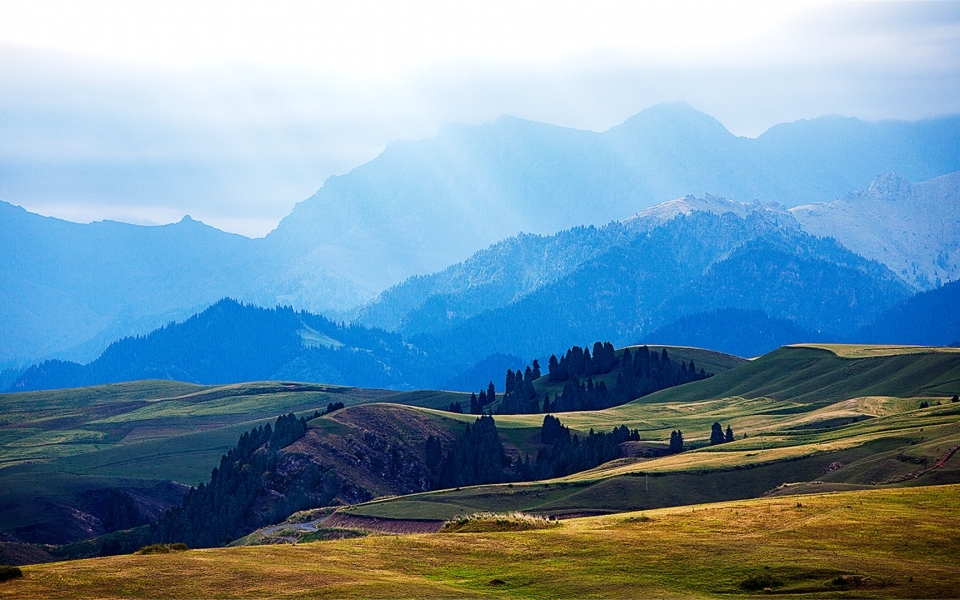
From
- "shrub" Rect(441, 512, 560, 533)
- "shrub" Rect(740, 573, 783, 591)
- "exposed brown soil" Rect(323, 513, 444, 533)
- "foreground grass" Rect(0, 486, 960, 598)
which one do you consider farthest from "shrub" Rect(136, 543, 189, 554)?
"exposed brown soil" Rect(323, 513, 444, 533)

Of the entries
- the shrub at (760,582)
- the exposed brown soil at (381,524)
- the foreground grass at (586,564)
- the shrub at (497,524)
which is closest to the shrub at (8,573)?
the foreground grass at (586,564)

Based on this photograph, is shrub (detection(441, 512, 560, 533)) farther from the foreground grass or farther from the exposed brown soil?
the exposed brown soil

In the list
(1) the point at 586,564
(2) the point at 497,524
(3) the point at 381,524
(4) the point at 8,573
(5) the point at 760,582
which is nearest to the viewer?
(4) the point at 8,573

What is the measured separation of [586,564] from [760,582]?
948 cm

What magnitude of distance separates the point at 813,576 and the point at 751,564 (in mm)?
3710

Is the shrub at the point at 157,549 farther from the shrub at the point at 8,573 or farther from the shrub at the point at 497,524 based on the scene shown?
the shrub at the point at 497,524

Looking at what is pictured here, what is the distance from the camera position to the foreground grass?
5566 cm

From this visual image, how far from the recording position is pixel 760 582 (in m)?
57.6

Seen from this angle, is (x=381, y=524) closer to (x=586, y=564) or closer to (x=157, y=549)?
(x=157, y=549)

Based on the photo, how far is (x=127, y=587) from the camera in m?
54.9

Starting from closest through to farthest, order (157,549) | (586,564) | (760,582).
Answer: (760,582) → (586,564) → (157,549)

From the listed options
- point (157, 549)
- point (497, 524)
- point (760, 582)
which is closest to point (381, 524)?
point (497, 524)

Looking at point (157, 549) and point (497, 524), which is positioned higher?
point (157, 549)

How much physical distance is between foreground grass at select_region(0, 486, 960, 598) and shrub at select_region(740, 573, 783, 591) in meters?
0.21
